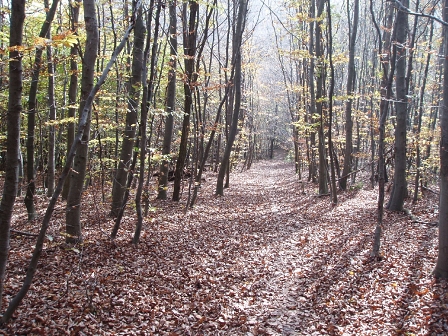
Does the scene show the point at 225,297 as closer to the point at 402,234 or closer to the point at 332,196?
the point at 402,234

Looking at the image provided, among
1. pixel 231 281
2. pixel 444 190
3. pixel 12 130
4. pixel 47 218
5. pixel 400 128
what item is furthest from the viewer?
pixel 400 128

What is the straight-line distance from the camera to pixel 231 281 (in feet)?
20.5

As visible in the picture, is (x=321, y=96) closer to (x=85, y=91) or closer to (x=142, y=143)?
(x=142, y=143)

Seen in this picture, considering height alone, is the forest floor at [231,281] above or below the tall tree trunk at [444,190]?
below

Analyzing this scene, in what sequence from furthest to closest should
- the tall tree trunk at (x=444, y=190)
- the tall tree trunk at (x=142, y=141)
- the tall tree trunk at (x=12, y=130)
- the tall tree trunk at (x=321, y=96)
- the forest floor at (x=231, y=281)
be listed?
the tall tree trunk at (x=321, y=96)
the tall tree trunk at (x=142, y=141)
the tall tree trunk at (x=444, y=190)
the forest floor at (x=231, y=281)
the tall tree trunk at (x=12, y=130)

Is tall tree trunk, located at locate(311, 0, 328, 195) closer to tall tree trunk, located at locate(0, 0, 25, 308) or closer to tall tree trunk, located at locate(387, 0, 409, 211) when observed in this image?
tall tree trunk, located at locate(387, 0, 409, 211)

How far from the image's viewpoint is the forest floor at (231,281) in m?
4.64

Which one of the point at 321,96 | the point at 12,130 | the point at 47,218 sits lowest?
the point at 47,218

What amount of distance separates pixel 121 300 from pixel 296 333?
2.77m

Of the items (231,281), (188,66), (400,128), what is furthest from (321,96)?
(231,281)

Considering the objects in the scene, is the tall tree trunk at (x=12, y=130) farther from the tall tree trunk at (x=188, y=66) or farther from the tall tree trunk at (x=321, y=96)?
the tall tree trunk at (x=321, y=96)

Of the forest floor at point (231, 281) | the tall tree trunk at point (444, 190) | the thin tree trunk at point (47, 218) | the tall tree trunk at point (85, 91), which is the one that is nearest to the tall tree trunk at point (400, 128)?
Result: the forest floor at point (231, 281)

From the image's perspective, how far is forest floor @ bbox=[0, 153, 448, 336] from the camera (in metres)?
4.64

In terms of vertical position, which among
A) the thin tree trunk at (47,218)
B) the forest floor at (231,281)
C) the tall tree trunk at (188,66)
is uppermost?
the tall tree trunk at (188,66)
